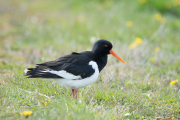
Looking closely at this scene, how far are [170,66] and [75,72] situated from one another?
2.97 metres

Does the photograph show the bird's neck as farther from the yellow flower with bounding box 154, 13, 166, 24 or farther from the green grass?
the yellow flower with bounding box 154, 13, 166, 24

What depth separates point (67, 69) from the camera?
149 inches

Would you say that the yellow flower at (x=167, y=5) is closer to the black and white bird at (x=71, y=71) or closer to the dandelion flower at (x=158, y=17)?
the dandelion flower at (x=158, y=17)

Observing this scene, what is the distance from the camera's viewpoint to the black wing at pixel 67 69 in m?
3.71

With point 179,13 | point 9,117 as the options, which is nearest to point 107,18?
point 179,13

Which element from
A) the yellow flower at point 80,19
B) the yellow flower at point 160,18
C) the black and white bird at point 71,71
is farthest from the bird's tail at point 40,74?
the yellow flower at point 160,18

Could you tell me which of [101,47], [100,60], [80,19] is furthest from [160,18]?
[100,60]

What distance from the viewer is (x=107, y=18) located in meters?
8.48

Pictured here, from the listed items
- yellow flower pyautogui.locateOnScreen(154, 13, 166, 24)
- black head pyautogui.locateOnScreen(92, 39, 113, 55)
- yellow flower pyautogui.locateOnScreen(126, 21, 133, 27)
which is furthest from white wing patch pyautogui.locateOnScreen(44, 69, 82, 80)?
yellow flower pyautogui.locateOnScreen(154, 13, 166, 24)

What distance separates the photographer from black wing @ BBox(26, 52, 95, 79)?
3707mm

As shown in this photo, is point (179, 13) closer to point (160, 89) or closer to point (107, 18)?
point (107, 18)

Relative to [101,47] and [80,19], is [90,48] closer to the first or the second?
[80,19]

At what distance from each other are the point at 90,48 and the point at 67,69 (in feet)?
9.77

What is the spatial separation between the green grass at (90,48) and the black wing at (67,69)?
0.93 ft
